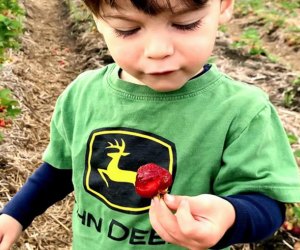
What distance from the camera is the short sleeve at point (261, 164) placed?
4.33 feet

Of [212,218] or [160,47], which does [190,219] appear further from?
[160,47]

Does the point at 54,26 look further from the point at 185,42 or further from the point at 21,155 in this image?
the point at 185,42

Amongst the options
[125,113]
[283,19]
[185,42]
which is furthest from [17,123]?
[283,19]

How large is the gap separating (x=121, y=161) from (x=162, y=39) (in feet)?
1.59

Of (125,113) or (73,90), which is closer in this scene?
(125,113)

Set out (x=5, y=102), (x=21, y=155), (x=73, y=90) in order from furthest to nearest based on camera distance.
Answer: (x=21, y=155) → (x=5, y=102) → (x=73, y=90)

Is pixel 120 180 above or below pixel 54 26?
above

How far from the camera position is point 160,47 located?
120 cm

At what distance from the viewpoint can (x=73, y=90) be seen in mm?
1740

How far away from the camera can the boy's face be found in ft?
3.94

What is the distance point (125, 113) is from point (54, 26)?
862cm

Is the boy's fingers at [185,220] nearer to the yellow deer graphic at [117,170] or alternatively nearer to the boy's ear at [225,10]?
the yellow deer graphic at [117,170]

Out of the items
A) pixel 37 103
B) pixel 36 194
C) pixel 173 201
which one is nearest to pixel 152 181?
pixel 173 201

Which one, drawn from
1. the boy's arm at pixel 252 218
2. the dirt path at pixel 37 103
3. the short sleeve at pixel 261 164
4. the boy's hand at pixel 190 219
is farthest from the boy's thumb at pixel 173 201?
the dirt path at pixel 37 103
